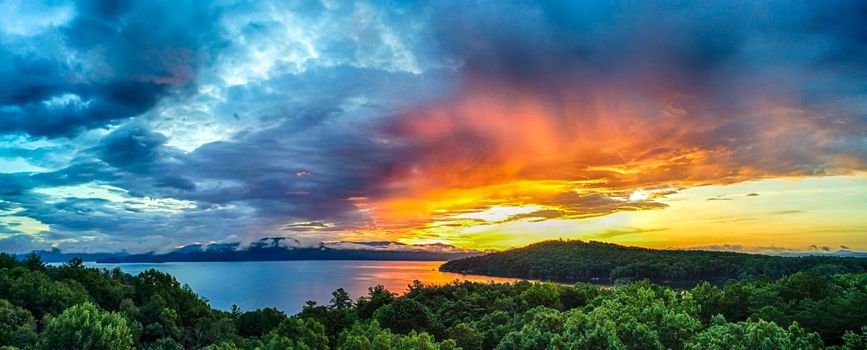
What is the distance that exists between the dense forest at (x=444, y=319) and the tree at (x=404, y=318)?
12 centimetres

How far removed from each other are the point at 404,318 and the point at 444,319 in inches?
489

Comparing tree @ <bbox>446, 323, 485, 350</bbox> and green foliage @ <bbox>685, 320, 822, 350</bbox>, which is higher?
Result: green foliage @ <bbox>685, 320, 822, 350</bbox>

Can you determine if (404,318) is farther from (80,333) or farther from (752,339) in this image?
(752,339)

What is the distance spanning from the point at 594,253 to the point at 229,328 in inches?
6673

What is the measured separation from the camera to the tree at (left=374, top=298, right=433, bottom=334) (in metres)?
57.3

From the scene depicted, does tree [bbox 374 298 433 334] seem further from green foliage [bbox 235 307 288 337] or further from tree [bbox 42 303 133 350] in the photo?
tree [bbox 42 303 133 350]

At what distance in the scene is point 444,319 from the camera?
68875 millimetres

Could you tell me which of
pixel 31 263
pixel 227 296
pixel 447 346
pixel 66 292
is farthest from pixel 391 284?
pixel 447 346

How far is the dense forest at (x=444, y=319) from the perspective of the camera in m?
32.5

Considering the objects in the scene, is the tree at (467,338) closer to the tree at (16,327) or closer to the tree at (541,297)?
the tree at (541,297)

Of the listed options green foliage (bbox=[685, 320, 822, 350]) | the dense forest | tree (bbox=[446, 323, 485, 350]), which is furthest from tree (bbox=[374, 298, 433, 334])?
green foliage (bbox=[685, 320, 822, 350])

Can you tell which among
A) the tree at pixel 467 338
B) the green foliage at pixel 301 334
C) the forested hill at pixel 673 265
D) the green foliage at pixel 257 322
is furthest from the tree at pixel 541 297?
the forested hill at pixel 673 265

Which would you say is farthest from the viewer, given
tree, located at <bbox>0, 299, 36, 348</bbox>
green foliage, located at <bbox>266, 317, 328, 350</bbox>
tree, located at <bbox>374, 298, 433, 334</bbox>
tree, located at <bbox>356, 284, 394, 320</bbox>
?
tree, located at <bbox>356, 284, 394, 320</bbox>

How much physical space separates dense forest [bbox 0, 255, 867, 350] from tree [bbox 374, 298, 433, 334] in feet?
0.39
